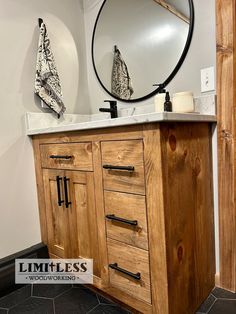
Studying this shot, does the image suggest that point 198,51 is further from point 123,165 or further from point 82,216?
point 82,216

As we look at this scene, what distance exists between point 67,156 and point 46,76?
584 millimetres

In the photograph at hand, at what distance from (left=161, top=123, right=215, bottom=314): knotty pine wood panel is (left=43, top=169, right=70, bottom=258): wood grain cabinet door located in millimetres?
637

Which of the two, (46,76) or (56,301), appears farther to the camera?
(46,76)

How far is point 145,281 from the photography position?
3.18 feet

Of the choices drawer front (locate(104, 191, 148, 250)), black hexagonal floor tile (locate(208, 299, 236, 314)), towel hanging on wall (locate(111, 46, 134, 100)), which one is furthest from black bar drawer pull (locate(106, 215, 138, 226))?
towel hanging on wall (locate(111, 46, 134, 100))

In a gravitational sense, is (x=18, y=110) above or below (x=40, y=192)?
above

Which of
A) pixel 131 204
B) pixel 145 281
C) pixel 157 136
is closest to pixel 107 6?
pixel 157 136

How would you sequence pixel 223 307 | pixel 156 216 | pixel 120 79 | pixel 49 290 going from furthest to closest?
pixel 120 79
pixel 49 290
pixel 223 307
pixel 156 216

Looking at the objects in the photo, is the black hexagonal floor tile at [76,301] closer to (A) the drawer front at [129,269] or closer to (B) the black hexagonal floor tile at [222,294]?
(A) the drawer front at [129,269]

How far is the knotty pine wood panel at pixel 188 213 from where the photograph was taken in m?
0.91

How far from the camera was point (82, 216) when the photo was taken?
1.22 meters

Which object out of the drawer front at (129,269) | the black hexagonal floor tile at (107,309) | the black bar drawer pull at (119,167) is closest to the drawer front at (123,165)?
the black bar drawer pull at (119,167)

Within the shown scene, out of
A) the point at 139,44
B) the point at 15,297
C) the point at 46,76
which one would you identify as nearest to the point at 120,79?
the point at 139,44

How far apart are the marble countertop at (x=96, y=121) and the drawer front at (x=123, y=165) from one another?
87 mm
